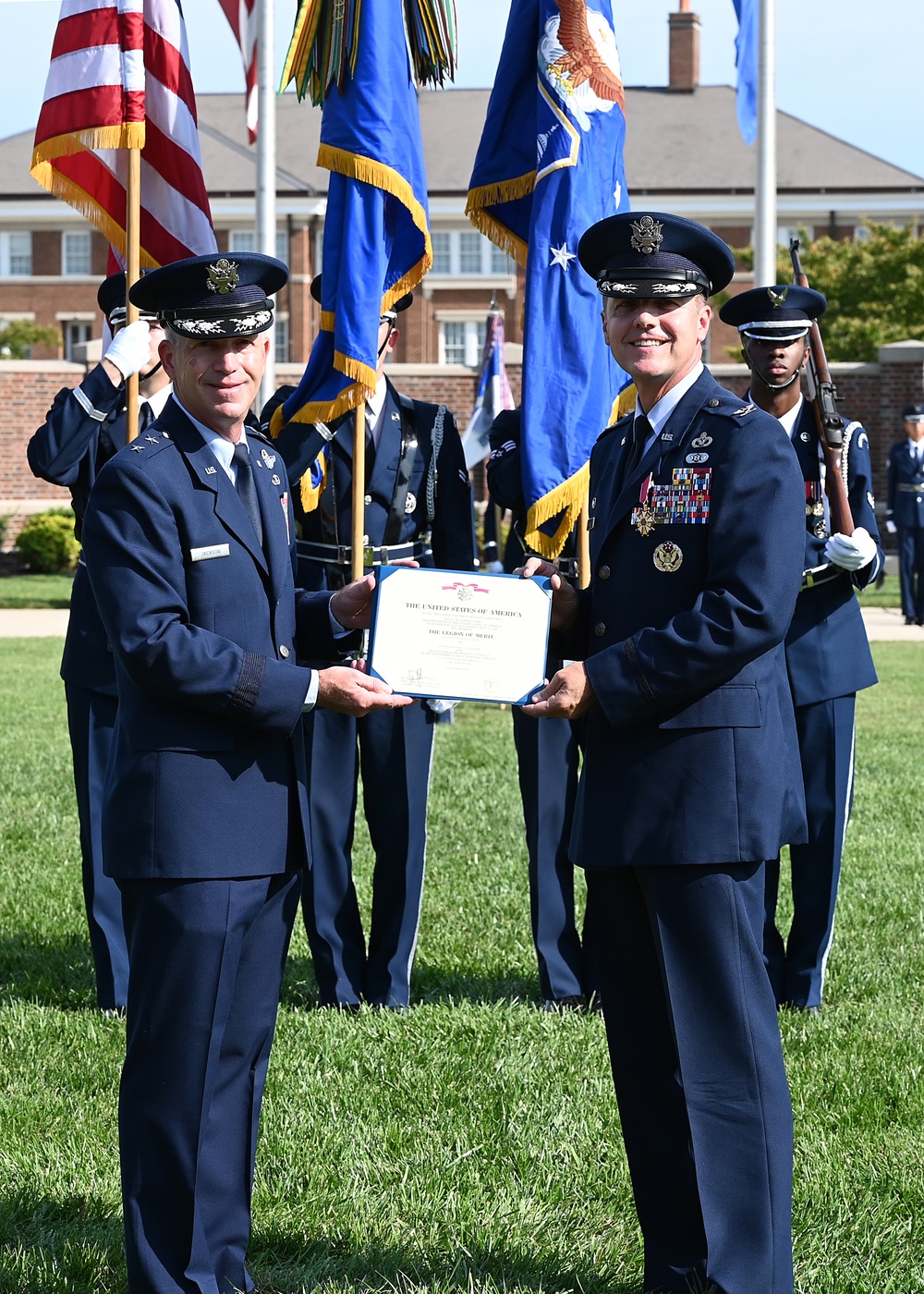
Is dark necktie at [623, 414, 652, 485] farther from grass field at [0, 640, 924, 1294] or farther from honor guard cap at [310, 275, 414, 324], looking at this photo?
honor guard cap at [310, 275, 414, 324]

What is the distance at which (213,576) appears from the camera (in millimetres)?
3490

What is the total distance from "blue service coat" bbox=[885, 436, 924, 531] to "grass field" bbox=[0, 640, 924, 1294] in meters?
12.8

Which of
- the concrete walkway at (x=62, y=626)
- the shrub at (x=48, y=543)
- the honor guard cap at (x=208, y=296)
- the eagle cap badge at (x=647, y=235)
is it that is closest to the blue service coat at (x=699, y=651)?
the eagle cap badge at (x=647, y=235)

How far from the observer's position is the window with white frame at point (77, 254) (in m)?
48.3

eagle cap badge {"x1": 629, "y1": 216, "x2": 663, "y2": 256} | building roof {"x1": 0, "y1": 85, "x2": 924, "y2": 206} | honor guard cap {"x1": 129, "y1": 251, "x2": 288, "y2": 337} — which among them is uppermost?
building roof {"x1": 0, "y1": 85, "x2": 924, "y2": 206}

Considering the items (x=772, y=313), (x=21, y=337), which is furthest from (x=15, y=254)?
(x=772, y=313)

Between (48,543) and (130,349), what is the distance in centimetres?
2218

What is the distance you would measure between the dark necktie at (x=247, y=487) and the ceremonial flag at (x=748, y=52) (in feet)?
38.3

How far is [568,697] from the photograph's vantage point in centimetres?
349

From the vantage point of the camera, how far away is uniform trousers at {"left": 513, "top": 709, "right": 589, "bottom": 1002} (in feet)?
19.5

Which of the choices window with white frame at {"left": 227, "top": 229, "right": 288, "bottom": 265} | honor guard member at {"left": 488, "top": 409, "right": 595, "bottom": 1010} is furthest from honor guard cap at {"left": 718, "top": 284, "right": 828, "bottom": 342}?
window with white frame at {"left": 227, "top": 229, "right": 288, "bottom": 265}

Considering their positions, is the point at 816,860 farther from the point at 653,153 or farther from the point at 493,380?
the point at 653,153

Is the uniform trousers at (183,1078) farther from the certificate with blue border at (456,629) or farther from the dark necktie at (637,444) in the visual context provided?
the dark necktie at (637,444)

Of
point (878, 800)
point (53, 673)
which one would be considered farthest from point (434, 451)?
point (53, 673)
